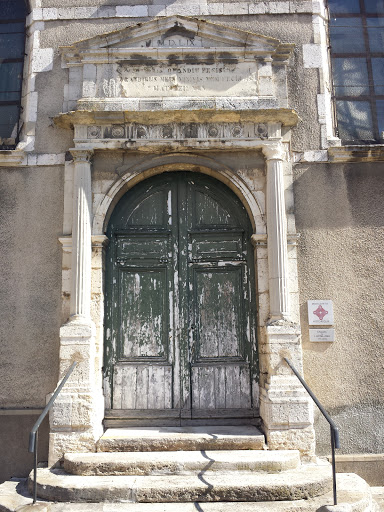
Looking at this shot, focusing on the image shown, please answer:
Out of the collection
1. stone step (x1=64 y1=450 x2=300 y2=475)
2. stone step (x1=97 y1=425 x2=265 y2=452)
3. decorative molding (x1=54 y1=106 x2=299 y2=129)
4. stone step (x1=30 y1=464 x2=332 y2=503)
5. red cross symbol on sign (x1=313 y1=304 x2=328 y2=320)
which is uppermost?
decorative molding (x1=54 y1=106 x2=299 y2=129)

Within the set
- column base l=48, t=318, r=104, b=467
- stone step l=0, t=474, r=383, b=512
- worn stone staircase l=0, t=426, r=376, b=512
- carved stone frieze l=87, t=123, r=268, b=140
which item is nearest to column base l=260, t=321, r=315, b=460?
worn stone staircase l=0, t=426, r=376, b=512

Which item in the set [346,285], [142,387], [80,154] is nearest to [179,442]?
[142,387]

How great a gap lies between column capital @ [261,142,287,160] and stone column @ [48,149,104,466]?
6.19 feet

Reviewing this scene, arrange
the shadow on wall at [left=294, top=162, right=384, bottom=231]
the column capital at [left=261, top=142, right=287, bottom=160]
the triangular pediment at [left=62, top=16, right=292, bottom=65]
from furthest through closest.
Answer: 1. the triangular pediment at [left=62, top=16, right=292, bottom=65]
2. the shadow on wall at [left=294, top=162, right=384, bottom=231]
3. the column capital at [left=261, top=142, right=287, bottom=160]

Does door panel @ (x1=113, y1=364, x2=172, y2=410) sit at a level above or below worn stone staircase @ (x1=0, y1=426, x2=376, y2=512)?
above

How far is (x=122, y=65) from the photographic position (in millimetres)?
5637

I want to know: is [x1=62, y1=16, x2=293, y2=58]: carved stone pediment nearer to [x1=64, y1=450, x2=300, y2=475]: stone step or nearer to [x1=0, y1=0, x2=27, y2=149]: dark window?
[x1=0, y1=0, x2=27, y2=149]: dark window

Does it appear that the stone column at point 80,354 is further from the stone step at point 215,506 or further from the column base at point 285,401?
the column base at point 285,401

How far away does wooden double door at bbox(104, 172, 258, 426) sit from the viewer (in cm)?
530

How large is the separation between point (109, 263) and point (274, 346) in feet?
6.55

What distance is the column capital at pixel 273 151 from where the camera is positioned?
17.6 ft

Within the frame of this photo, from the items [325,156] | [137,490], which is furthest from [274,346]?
[325,156]

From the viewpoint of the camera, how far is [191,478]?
4.17 meters

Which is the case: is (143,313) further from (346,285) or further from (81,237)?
(346,285)
